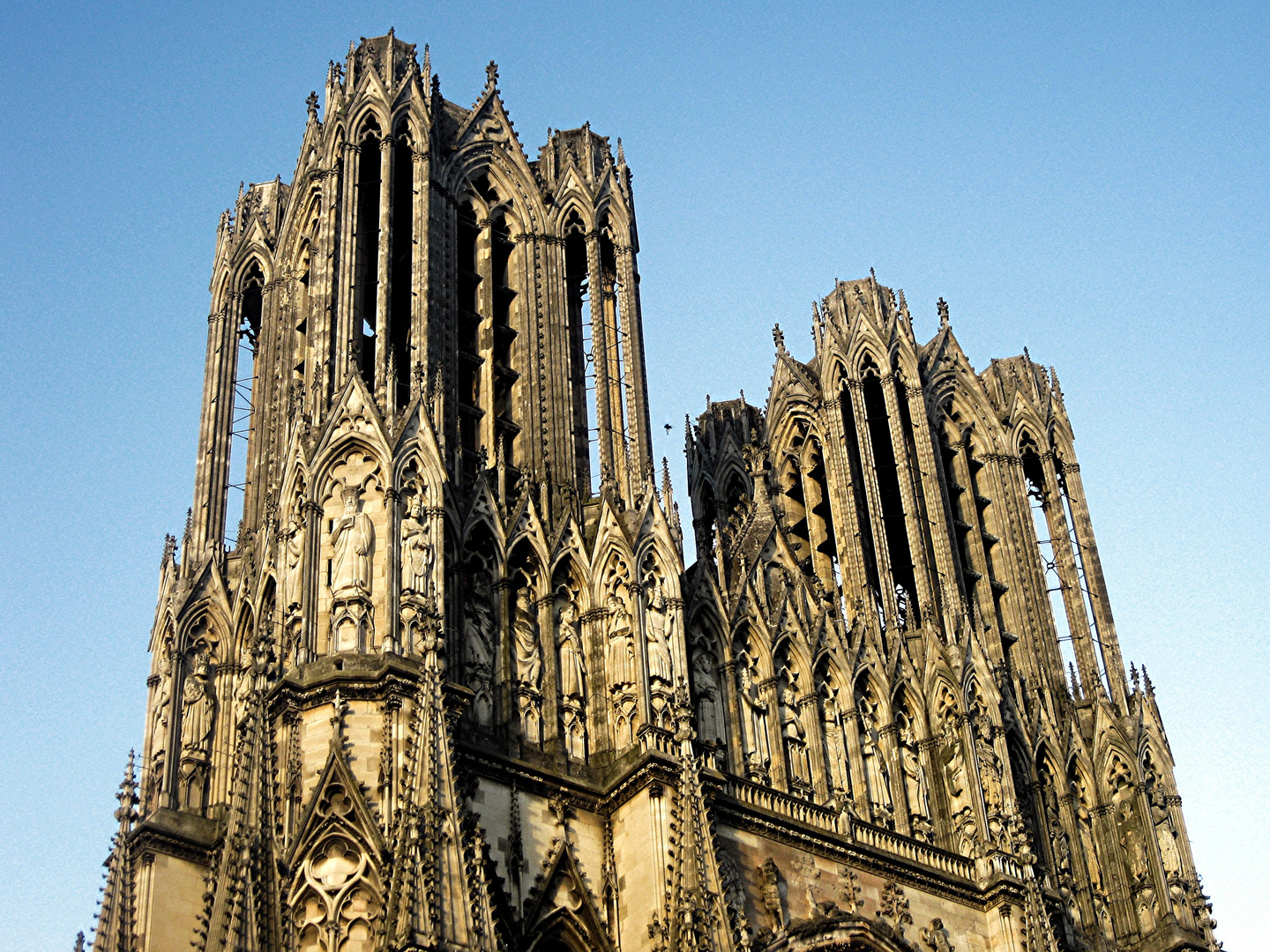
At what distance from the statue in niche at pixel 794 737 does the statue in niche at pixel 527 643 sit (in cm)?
488

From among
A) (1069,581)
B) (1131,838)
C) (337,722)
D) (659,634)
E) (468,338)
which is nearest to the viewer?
(337,722)

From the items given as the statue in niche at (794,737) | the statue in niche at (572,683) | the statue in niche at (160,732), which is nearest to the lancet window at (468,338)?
the statue in niche at (572,683)

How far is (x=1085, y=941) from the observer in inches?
1389

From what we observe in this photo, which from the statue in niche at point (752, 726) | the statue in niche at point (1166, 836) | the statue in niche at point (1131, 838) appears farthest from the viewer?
the statue in niche at point (1166, 836)

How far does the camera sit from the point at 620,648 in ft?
103

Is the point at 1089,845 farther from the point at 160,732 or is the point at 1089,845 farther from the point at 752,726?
the point at 160,732

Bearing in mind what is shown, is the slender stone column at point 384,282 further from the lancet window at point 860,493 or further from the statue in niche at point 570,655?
the lancet window at point 860,493

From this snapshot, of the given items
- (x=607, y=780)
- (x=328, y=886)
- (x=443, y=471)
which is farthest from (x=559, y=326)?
(x=328, y=886)

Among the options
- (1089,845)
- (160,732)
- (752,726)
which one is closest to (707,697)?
(752,726)

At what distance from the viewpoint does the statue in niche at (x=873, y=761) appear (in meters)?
33.6

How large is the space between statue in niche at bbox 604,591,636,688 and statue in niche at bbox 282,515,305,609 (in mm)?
5094

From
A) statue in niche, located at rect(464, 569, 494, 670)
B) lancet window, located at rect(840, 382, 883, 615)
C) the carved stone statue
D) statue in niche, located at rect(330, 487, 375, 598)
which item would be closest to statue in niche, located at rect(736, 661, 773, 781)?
the carved stone statue

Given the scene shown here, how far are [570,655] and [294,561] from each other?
4659 mm

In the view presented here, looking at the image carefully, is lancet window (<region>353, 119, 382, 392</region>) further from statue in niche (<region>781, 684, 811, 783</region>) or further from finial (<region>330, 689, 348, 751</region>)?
statue in niche (<region>781, 684, 811, 783</region>)
